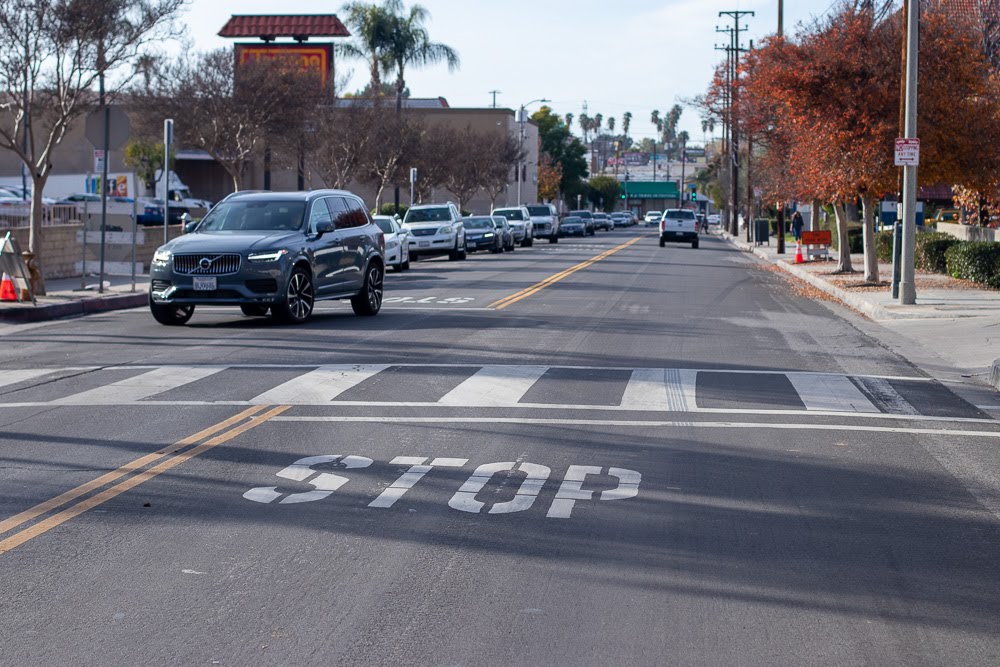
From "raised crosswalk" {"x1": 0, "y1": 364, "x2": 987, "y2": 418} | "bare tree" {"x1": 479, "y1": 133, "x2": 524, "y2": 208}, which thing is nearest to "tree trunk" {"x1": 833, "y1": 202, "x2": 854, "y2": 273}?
"raised crosswalk" {"x1": 0, "y1": 364, "x2": 987, "y2": 418}

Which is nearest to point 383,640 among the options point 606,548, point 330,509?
point 606,548

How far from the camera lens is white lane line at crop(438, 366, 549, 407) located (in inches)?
434

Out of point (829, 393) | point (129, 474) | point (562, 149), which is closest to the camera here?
point (129, 474)

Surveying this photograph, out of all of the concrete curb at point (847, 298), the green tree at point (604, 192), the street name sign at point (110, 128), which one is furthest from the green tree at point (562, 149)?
the street name sign at point (110, 128)

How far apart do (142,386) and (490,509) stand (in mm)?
5679

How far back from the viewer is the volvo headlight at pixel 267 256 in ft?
55.1

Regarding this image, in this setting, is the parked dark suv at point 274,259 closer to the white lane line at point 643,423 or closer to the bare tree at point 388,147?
the white lane line at point 643,423

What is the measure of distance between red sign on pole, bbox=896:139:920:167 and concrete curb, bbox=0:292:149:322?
524 inches

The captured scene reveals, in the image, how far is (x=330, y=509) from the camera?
23.5ft

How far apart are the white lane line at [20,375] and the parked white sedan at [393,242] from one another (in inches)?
757

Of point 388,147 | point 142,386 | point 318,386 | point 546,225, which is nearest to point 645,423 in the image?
point 318,386

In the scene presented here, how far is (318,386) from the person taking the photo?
11.8 m

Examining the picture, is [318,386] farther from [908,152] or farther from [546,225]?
[546,225]

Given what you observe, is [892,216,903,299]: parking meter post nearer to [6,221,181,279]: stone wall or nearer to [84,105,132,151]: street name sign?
[84,105,132,151]: street name sign
